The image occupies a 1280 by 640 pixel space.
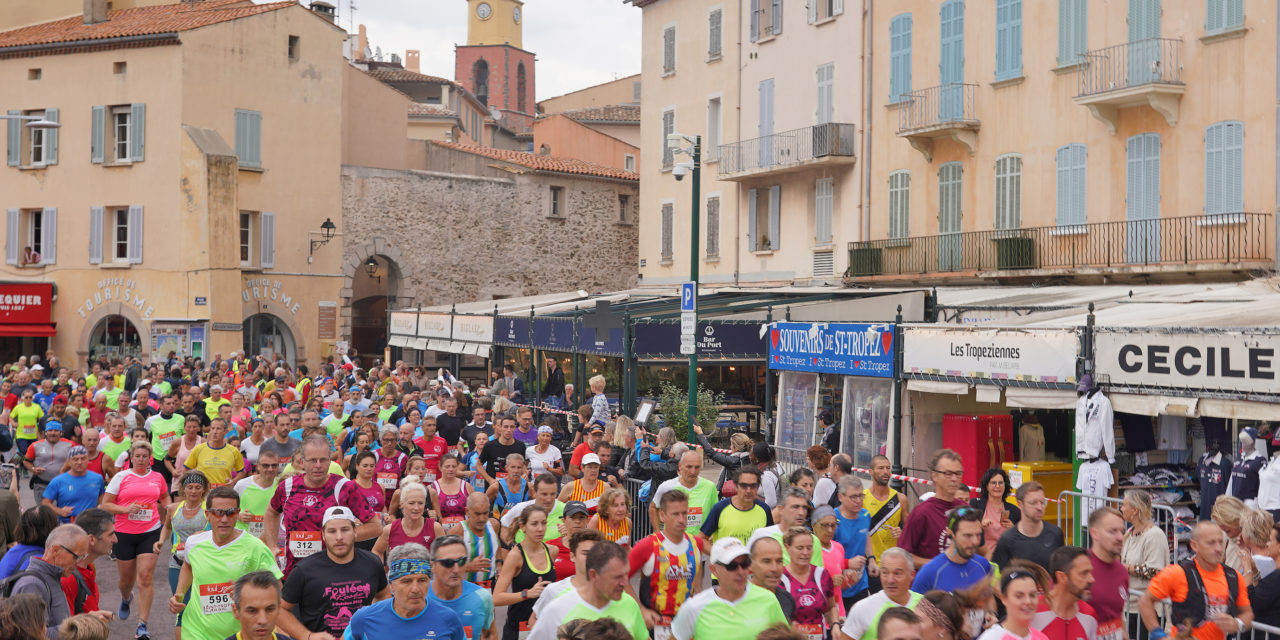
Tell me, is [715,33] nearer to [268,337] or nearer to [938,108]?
[938,108]

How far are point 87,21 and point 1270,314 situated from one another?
34.8 meters

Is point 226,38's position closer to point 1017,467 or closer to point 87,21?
point 87,21

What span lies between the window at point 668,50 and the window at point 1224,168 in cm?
1701

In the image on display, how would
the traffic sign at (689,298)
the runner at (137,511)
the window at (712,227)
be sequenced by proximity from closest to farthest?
1. the runner at (137,511)
2. the traffic sign at (689,298)
3. the window at (712,227)

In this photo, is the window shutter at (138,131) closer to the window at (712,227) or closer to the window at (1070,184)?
the window at (712,227)

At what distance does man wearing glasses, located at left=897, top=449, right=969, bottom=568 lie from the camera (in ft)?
26.6

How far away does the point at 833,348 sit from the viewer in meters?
15.5

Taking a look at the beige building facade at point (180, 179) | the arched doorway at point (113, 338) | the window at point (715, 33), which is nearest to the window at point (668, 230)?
the window at point (715, 33)

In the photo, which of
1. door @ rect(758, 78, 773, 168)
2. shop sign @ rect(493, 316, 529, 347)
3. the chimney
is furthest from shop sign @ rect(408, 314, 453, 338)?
the chimney

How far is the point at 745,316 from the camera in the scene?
66.5 ft

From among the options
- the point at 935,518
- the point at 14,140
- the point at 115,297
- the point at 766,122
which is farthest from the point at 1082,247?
the point at 14,140

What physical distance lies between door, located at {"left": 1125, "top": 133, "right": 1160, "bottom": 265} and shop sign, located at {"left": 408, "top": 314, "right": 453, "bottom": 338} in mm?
13533

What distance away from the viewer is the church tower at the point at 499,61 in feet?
273

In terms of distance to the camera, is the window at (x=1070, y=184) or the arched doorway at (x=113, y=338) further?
the arched doorway at (x=113, y=338)
